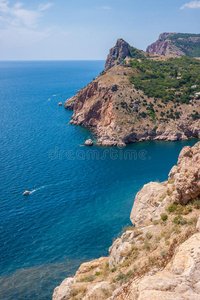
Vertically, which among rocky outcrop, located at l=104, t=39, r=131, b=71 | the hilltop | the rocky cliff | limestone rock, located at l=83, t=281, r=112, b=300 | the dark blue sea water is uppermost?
rocky outcrop, located at l=104, t=39, r=131, b=71

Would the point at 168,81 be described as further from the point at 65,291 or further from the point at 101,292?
the point at 101,292

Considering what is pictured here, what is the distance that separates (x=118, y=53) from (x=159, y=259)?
648ft

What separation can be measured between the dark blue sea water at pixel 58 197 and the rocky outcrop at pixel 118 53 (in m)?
Answer: 108

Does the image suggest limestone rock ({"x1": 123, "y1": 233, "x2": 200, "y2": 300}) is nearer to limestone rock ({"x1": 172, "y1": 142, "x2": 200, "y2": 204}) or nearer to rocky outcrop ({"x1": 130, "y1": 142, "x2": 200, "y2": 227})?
limestone rock ({"x1": 172, "y1": 142, "x2": 200, "y2": 204})

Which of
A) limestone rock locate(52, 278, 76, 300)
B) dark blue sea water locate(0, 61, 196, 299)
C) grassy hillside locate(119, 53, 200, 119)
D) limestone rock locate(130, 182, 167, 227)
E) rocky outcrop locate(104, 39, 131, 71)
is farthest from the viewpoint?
rocky outcrop locate(104, 39, 131, 71)

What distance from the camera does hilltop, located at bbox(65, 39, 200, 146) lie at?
95938mm

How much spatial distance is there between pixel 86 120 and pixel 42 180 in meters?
58.5

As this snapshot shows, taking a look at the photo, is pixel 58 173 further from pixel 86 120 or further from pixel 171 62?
pixel 171 62

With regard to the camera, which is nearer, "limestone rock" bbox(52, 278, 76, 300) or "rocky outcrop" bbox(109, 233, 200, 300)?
"rocky outcrop" bbox(109, 233, 200, 300)

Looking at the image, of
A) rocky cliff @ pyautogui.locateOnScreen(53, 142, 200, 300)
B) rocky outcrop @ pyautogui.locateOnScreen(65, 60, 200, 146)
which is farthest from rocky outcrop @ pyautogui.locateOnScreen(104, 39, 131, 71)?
rocky cliff @ pyautogui.locateOnScreen(53, 142, 200, 300)

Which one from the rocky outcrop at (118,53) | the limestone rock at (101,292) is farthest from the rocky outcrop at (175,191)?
the rocky outcrop at (118,53)

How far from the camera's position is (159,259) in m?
16.8

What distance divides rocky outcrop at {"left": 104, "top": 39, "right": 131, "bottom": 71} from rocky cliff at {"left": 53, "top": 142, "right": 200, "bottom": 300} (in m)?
179

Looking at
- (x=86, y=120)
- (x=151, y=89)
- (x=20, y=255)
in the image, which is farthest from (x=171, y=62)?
(x=20, y=255)
